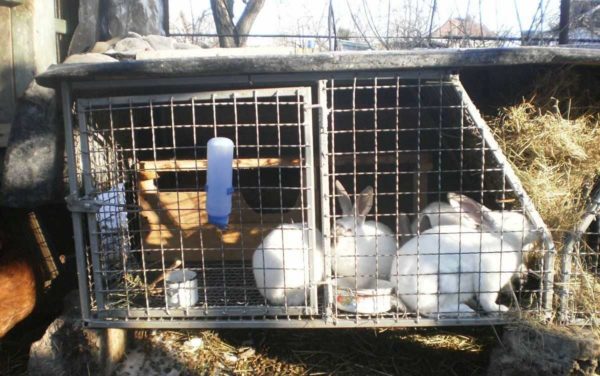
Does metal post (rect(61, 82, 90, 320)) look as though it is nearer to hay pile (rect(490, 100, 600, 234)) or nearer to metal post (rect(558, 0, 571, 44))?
hay pile (rect(490, 100, 600, 234))

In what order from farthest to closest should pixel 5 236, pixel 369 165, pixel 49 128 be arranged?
1. pixel 369 165
2. pixel 5 236
3. pixel 49 128

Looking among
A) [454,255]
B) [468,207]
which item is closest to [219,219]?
[454,255]

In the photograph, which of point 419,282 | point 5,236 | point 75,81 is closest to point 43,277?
point 5,236

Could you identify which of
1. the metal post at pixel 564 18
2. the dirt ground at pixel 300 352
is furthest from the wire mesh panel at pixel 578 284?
the metal post at pixel 564 18

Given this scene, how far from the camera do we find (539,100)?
2.83 m

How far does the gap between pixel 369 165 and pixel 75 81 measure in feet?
7.20

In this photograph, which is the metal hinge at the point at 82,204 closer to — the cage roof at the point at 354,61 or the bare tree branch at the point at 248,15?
the cage roof at the point at 354,61

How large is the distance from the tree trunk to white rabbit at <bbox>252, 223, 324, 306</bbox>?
548 cm

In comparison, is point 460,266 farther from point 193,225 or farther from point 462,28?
point 462,28

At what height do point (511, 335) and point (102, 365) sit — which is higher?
point (511, 335)

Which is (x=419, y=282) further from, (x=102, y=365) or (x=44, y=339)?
(x=44, y=339)

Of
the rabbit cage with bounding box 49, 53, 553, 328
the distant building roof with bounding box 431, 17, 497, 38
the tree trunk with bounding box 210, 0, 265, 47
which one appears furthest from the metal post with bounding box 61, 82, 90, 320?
the tree trunk with bounding box 210, 0, 265, 47

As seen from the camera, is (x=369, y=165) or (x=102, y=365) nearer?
(x=102, y=365)

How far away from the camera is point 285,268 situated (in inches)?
102
